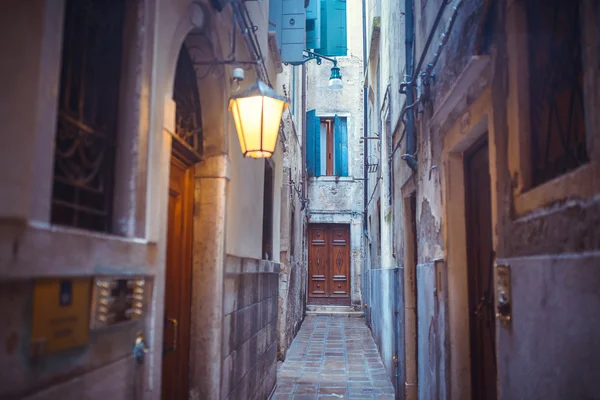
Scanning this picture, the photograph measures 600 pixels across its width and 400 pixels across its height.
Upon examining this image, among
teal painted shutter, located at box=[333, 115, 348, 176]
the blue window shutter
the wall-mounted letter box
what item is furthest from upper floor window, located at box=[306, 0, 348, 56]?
the wall-mounted letter box

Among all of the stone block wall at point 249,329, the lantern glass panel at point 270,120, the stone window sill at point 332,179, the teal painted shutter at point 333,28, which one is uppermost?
the teal painted shutter at point 333,28

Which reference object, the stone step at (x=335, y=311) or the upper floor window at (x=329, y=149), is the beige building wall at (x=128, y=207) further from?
the upper floor window at (x=329, y=149)

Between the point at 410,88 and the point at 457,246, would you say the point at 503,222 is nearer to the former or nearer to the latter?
the point at 457,246

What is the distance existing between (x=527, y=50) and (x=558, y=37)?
210 millimetres

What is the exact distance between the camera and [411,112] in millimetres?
5664

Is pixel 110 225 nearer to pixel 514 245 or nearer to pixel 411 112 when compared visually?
pixel 514 245

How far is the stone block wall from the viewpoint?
4273 millimetres

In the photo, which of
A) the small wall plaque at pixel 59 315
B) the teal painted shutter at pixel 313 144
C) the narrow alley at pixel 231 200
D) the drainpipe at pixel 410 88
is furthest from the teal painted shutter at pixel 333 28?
the small wall plaque at pixel 59 315

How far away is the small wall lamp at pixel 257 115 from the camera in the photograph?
3.71 meters

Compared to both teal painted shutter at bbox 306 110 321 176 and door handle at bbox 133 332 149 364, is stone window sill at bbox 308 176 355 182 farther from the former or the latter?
door handle at bbox 133 332 149 364

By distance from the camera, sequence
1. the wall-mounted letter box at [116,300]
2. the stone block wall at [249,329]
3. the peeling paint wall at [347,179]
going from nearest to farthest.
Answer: the wall-mounted letter box at [116,300], the stone block wall at [249,329], the peeling paint wall at [347,179]

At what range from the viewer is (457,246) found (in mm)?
4062

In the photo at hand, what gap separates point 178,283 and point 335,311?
1280 centimetres

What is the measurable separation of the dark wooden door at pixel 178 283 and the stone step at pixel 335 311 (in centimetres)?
1233
